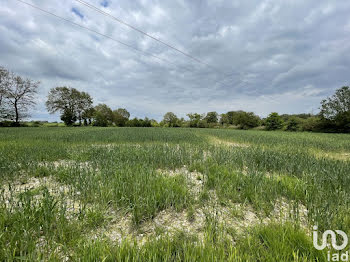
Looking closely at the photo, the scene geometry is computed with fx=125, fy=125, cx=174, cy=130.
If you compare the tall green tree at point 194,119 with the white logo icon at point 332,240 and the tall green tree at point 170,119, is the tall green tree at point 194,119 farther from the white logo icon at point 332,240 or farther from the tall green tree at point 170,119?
the white logo icon at point 332,240

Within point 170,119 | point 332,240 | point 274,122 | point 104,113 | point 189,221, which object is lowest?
point 189,221

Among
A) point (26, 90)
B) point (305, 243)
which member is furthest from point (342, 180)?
point (26, 90)

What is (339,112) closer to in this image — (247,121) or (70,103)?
(247,121)

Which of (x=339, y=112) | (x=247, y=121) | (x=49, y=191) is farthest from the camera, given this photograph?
(x=247, y=121)

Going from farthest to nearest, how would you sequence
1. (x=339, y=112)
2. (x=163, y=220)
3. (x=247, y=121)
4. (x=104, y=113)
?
(x=104, y=113) < (x=247, y=121) < (x=339, y=112) < (x=163, y=220)

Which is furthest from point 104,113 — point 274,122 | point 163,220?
A: point 274,122

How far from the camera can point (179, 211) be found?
2361 mm

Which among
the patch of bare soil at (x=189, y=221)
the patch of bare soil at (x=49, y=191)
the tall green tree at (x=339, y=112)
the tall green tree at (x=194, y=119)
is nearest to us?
the patch of bare soil at (x=189, y=221)

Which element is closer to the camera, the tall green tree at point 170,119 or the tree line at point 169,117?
the tree line at point 169,117

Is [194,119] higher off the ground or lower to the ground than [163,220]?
higher

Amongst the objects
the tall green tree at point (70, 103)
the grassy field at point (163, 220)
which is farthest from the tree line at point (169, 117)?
the grassy field at point (163, 220)

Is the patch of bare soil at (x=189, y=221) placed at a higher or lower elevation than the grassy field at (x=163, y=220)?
lower

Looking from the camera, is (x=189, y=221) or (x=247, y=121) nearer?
(x=189, y=221)

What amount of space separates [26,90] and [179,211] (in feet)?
188
